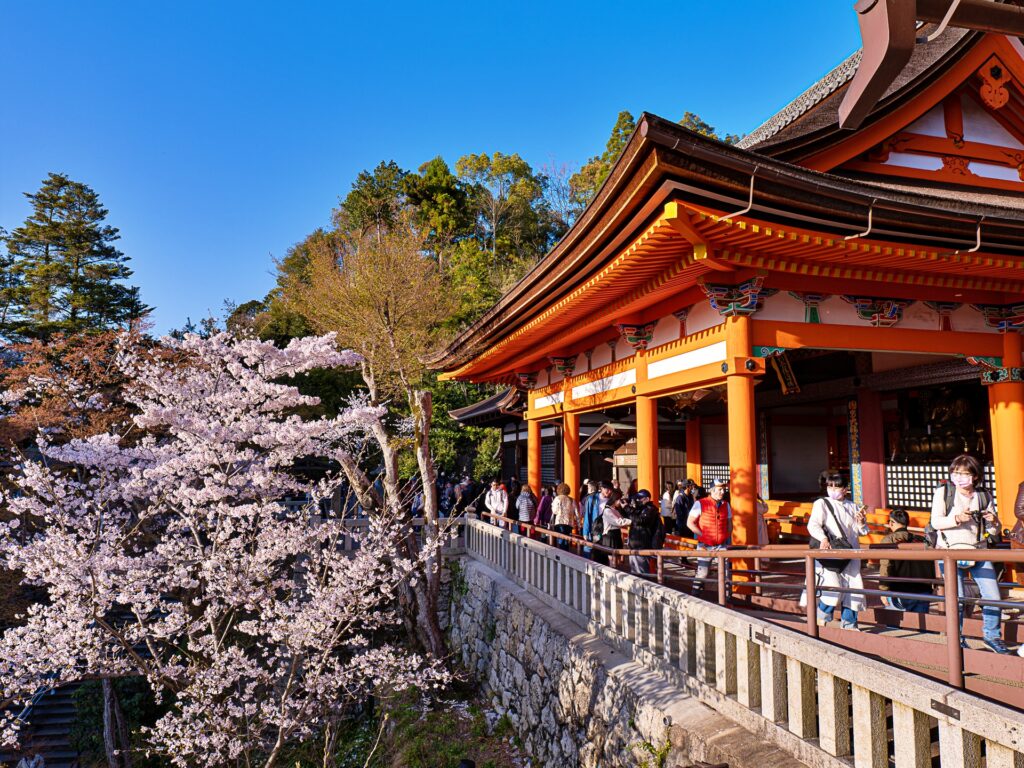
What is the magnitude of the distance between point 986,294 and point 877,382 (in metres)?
2.51

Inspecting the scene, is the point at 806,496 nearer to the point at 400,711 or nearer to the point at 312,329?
the point at 400,711

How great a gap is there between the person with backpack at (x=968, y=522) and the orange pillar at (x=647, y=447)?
13.6 ft

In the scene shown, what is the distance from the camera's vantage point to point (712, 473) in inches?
559

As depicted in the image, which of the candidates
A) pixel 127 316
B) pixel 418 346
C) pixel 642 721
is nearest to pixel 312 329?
pixel 418 346

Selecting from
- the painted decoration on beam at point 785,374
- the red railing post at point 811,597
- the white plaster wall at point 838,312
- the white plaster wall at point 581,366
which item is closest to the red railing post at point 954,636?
the red railing post at point 811,597

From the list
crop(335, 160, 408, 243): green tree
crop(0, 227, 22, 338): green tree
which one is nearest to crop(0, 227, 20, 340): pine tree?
crop(0, 227, 22, 338): green tree

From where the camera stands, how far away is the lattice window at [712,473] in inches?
543

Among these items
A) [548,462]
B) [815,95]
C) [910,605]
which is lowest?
[910,605]

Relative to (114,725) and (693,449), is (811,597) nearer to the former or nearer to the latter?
(693,449)

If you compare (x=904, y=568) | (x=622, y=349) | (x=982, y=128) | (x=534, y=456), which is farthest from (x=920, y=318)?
(x=534, y=456)

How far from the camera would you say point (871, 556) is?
3.74 metres

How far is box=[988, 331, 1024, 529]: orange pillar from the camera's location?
760 cm

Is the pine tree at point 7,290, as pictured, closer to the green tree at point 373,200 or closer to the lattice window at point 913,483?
the green tree at point 373,200

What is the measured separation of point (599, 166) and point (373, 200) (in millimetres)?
13076
